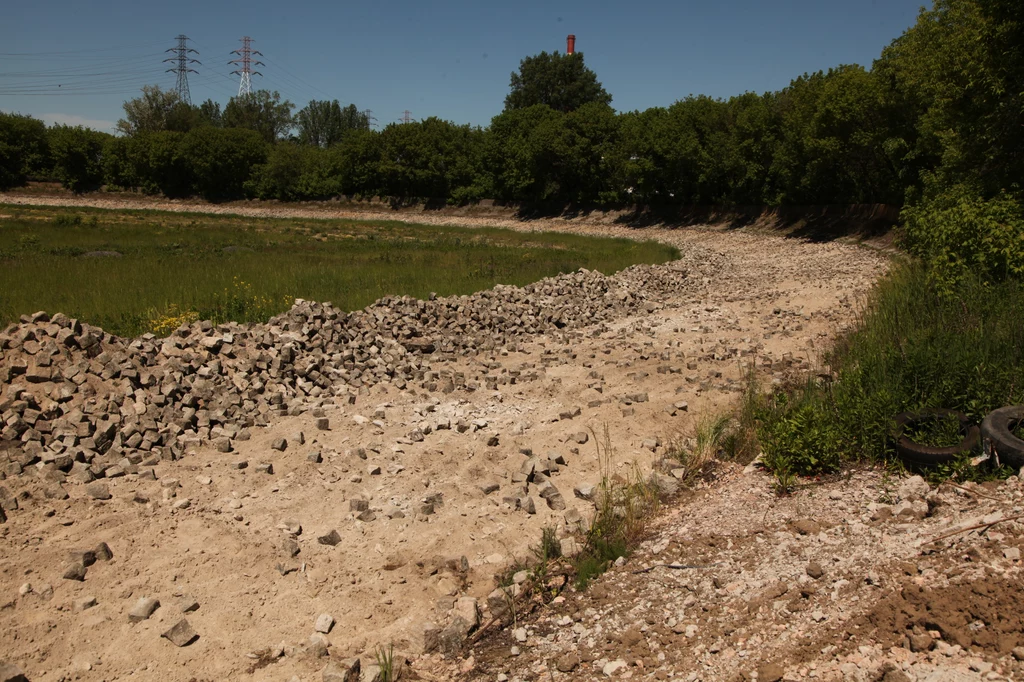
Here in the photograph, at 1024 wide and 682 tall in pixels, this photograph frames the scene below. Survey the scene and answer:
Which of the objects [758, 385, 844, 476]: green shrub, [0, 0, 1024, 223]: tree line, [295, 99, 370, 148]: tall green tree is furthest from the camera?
[295, 99, 370, 148]: tall green tree

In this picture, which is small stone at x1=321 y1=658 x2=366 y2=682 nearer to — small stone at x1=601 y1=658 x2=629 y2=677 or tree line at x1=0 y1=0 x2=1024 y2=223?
small stone at x1=601 y1=658 x2=629 y2=677

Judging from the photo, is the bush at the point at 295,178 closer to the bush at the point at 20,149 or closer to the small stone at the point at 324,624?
the bush at the point at 20,149

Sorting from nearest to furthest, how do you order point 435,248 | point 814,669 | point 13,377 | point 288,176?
1. point 814,669
2. point 13,377
3. point 435,248
4. point 288,176

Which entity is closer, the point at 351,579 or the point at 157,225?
the point at 351,579

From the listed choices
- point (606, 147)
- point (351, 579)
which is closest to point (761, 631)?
point (351, 579)

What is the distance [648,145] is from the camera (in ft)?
176

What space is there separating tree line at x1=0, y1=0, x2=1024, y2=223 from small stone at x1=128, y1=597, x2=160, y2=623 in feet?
56.3

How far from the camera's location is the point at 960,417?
7.07m

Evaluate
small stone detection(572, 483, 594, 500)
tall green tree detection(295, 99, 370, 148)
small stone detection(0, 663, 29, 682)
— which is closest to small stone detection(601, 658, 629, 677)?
small stone detection(572, 483, 594, 500)

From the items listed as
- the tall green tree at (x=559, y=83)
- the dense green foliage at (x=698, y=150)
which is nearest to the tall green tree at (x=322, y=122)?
the dense green foliage at (x=698, y=150)

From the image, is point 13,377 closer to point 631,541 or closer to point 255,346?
point 255,346

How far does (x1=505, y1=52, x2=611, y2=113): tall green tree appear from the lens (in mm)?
98375

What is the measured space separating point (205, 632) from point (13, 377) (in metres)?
5.74

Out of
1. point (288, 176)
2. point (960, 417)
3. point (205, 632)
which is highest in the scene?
point (288, 176)
